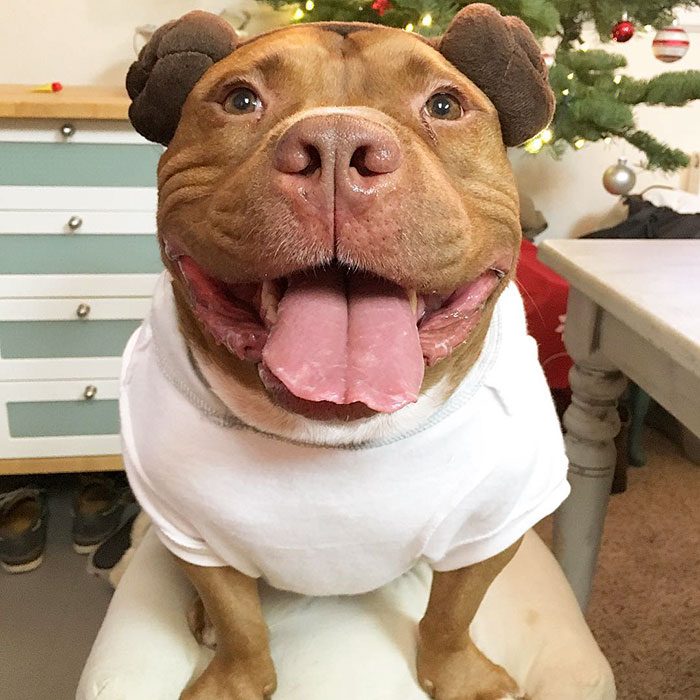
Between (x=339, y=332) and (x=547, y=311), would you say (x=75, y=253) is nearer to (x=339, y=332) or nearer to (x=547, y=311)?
(x=547, y=311)

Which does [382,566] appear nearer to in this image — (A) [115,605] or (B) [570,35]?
(A) [115,605]

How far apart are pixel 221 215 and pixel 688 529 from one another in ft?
5.33

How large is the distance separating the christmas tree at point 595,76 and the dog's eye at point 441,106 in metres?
0.89

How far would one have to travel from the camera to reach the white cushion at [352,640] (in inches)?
37.0

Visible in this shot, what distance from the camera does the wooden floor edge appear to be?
1875mm

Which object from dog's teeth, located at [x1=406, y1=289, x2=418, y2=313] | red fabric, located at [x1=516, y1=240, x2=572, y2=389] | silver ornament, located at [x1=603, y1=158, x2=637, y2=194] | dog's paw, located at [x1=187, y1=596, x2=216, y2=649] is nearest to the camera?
dog's teeth, located at [x1=406, y1=289, x2=418, y2=313]

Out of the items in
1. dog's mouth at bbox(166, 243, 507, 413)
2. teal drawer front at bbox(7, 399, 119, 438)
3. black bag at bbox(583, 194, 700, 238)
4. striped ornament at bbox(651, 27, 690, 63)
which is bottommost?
teal drawer front at bbox(7, 399, 119, 438)

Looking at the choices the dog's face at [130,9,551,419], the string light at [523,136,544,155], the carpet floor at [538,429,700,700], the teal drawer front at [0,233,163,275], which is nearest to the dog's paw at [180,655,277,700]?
the dog's face at [130,9,551,419]

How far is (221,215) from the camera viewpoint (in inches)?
27.8

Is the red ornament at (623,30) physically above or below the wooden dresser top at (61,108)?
above

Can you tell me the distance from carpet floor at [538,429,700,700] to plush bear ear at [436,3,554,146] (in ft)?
3.68

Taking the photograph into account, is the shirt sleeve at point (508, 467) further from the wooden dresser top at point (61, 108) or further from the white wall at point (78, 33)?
the white wall at point (78, 33)

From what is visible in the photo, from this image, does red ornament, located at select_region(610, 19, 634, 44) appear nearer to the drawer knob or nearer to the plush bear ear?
the plush bear ear

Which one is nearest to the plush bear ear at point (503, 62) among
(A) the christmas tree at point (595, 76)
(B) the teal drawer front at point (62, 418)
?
(A) the christmas tree at point (595, 76)
